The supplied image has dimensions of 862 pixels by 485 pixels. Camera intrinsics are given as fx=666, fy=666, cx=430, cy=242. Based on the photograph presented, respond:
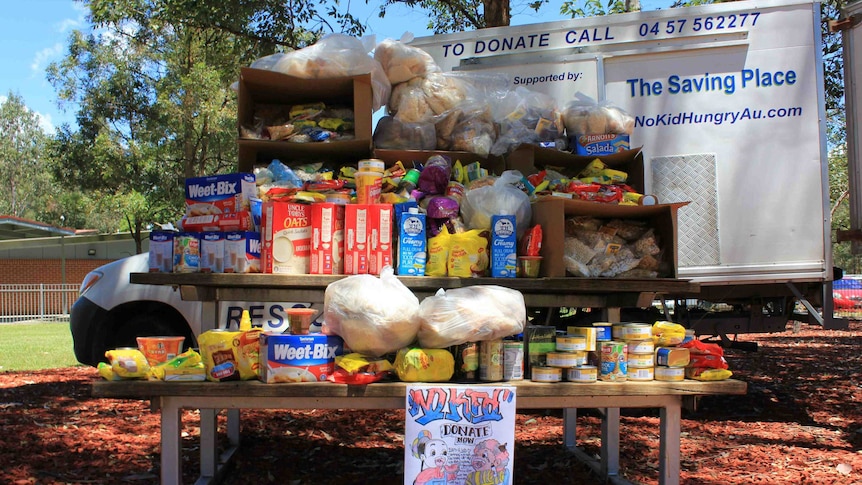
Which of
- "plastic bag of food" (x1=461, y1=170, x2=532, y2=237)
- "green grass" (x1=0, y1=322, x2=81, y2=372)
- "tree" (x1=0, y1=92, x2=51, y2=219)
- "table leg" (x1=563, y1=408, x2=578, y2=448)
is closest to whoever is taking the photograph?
"plastic bag of food" (x1=461, y1=170, x2=532, y2=237)

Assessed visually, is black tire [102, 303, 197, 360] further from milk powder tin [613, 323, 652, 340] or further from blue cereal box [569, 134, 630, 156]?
milk powder tin [613, 323, 652, 340]

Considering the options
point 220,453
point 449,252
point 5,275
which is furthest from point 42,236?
point 449,252

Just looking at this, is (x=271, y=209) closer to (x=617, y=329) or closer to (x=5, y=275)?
(x=617, y=329)

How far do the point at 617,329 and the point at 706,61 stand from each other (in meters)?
3.43

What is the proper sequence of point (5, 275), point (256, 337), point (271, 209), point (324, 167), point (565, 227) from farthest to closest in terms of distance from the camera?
point (5, 275), point (324, 167), point (565, 227), point (271, 209), point (256, 337)

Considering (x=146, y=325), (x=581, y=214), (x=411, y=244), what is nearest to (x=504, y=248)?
(x=411, y=244)

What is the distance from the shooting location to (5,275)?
27.0 m

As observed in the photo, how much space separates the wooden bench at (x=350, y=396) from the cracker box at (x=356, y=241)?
613 millimetres

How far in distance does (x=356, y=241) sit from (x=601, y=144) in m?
1.75

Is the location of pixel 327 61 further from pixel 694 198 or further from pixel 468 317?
pixel 694 198

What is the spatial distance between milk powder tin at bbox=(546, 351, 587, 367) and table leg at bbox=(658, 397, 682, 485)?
0.46 meters

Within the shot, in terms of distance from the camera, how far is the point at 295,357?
2.82m

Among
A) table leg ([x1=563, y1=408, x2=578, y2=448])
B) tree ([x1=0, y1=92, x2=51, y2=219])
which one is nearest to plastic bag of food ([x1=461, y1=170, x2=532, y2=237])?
table leg ([x1=563, y1=408, x2=578, y2=448])

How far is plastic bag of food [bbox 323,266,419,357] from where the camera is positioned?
2766mm
